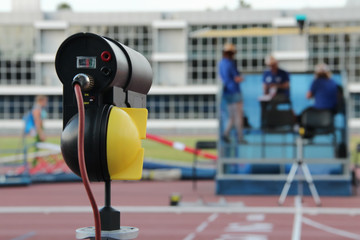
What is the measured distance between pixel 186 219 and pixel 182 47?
187ft

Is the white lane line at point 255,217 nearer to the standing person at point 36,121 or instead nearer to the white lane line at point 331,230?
the white lane line at point 331,230

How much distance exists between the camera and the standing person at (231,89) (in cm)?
1300

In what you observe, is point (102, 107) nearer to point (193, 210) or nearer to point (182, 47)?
point (193, 210)

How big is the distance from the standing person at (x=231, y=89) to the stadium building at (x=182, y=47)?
5017 centimetres

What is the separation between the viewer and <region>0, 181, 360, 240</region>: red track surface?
7994mm

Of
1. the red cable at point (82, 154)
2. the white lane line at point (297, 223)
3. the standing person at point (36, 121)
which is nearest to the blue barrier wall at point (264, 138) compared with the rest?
the white lane line at point (297, 223)

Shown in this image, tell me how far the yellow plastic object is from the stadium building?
201 feet

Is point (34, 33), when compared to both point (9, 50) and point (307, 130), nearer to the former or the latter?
point (9, 50)

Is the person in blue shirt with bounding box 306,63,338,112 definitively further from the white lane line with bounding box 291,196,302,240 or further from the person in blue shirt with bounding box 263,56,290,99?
the white lane line with bounding box 291,196,302,240

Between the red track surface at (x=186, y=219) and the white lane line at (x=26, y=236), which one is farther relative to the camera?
the red track surface at (x=186, y=219)

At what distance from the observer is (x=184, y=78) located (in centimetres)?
6650

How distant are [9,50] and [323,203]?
62.3 metres

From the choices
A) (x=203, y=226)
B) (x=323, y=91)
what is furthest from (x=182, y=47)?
(x=203, y=226)

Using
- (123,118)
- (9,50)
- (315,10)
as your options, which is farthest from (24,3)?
(123,118)
